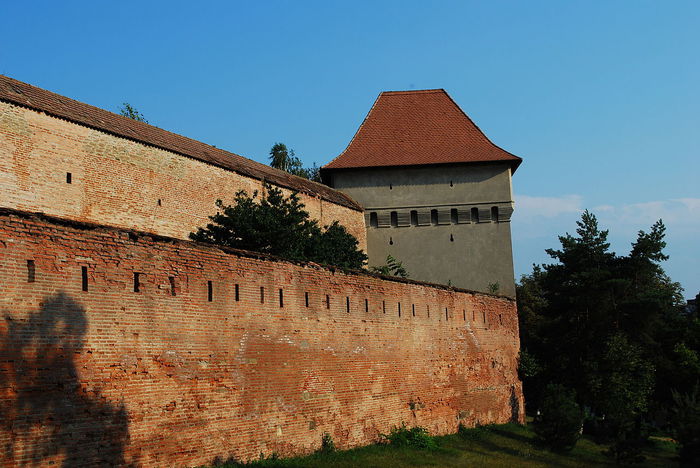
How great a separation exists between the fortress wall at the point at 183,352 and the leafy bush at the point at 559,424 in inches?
168

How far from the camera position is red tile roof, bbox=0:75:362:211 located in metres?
16.8

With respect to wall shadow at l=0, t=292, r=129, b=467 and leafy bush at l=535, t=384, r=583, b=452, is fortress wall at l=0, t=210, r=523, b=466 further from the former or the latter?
leafy bush at l=535, t=384, r=583, b=452

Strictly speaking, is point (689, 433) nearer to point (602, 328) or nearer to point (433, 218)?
point (602, 328)

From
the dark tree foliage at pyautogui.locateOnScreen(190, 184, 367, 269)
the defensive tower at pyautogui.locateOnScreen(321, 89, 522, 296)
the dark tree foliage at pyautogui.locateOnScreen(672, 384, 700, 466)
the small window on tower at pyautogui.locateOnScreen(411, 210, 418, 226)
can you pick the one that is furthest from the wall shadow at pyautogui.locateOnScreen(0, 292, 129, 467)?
the small window on tower at pyautogui.locateOnScreen(411, 210, 418, 226)

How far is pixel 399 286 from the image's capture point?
1673 centimetres

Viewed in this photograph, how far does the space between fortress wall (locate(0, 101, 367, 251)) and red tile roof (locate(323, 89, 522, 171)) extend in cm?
853

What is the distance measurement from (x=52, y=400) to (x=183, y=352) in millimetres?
2297


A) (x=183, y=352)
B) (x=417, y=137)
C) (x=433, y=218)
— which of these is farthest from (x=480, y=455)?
(x=417, y=137)

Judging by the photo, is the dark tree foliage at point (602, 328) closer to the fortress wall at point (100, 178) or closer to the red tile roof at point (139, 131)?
the red tile roof at point (139, 131)

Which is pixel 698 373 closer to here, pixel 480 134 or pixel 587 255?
pixel 587 255

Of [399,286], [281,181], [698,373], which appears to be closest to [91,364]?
[399,286]

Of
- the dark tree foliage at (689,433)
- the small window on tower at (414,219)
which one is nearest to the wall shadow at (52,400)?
the dark tree foliage at (689,433)

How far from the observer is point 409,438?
1588 centimetres

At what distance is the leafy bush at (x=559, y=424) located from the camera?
63.9 ft
